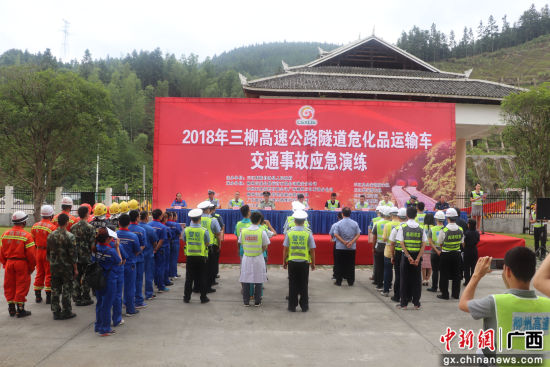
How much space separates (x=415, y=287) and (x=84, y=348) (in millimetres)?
5146

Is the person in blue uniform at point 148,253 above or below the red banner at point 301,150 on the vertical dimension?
below

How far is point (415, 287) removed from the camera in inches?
256

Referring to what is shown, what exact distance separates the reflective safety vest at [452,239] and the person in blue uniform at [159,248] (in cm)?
531

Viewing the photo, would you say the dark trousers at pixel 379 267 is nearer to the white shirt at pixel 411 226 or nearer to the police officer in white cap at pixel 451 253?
the police officer in white cap at pixel 451 253

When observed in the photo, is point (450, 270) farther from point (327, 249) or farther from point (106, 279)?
point (106, 279)

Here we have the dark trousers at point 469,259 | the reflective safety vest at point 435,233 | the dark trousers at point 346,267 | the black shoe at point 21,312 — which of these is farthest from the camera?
the dark trousers at point 346,267

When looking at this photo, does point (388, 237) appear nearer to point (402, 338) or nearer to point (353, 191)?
point (402, 338)

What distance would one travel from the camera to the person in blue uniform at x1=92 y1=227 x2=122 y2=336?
502 cm

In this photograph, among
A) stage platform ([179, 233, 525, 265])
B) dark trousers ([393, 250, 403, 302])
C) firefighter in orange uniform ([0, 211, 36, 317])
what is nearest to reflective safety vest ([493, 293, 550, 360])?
dark trousers ([393, 250, 403, 302])

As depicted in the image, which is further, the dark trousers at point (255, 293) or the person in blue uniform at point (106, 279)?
the dark trousers at point (255, 293)

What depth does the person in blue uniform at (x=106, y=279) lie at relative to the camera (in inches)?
197

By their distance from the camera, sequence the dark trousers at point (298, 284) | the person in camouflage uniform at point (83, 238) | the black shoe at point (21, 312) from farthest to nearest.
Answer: the dark trousers at point (298, 284) → the person in camouflage uniform at point (83, 238) → the black shoe at point (21, 312)

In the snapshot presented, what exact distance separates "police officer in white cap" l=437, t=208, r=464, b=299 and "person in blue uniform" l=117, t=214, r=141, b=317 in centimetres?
551

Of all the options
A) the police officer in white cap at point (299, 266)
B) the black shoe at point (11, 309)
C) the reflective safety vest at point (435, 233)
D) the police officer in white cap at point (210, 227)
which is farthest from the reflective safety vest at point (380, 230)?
the black shoe at point (11, 309)
